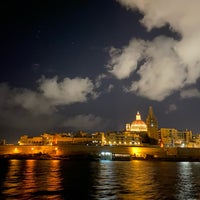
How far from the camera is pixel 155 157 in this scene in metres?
109

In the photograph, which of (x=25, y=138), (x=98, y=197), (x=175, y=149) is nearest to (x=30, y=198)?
(x=98, y=197)

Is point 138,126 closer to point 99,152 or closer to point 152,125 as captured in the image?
point 152,125

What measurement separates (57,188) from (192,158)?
292ft

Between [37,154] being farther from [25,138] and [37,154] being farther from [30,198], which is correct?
[30,198]

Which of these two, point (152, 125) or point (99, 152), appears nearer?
point (99, 152)

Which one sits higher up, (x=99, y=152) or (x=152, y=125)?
(x=152, y=125)

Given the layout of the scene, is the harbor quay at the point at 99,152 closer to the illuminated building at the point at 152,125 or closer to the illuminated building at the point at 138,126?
the illuminated building at the point at 152,125

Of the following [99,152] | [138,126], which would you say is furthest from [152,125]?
[99,152]

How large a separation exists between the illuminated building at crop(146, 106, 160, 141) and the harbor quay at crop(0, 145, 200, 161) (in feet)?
108

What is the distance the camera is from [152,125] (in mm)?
149000

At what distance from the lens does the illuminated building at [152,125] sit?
14588 centimetres

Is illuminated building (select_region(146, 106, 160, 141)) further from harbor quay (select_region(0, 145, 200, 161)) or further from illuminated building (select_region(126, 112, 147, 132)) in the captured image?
harbor quay (select_region(0, 145, 200, 161))

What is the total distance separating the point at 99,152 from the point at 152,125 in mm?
45661

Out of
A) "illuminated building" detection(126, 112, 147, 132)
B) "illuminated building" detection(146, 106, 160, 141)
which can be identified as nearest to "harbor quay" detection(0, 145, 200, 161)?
"illuminated building" detection(146, 106, 160, 141)
